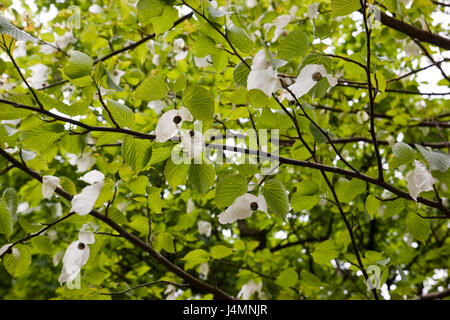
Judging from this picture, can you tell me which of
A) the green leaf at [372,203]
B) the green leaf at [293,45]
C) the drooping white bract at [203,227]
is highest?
the drooping white bract at [203,227]

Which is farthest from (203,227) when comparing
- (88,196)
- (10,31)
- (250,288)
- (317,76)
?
(10,31)

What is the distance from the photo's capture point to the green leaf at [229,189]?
34.7 inches

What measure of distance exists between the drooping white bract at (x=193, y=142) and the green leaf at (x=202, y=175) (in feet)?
0.11

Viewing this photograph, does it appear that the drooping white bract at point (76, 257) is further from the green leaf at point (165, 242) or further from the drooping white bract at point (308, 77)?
the drooping white bract at point (308, 77)

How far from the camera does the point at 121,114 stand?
871mm

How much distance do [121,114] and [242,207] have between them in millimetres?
329

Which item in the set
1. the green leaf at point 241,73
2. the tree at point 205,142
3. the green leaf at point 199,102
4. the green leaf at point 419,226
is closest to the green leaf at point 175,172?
the tree at point 205,142

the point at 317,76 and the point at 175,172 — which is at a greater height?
the point at 317,76

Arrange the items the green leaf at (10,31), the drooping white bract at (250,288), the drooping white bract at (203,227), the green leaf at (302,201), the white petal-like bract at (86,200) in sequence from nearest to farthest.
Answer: the green leaf at (10,31)
the white petal-like bract at (86,200)
the green leaf at (302,201)
the drooping white bract at (250,288)
the drooping white bract at (203,227)

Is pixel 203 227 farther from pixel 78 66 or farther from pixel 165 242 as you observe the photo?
pixel 78 66

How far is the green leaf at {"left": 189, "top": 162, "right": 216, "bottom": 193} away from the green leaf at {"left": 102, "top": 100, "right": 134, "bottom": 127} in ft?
0.55
